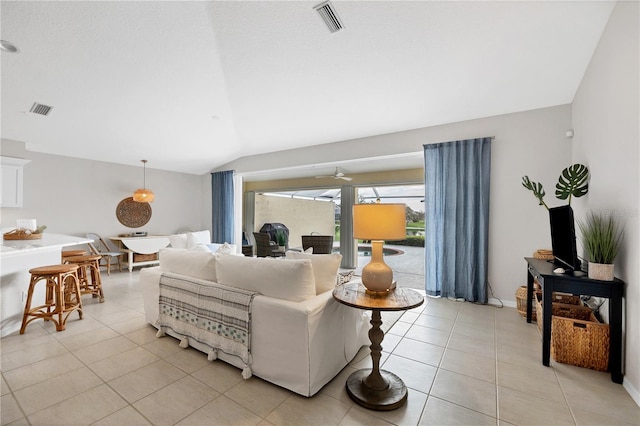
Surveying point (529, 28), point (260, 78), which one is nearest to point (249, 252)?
point (260, 78)

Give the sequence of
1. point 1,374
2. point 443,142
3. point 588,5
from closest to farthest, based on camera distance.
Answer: point 1,374 → point 588,5 → point 443,142

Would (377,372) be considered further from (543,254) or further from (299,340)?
(543,254)

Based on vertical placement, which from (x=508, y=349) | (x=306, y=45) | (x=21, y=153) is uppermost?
(x=306, y=45)

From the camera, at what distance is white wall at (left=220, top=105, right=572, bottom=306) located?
333cm

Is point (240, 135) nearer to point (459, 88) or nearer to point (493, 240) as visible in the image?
point (459, 88)

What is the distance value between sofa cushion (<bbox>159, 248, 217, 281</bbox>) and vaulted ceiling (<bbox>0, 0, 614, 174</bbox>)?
7.29ft

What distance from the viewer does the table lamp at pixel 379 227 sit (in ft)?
5.76

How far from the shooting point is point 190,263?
8.36ft

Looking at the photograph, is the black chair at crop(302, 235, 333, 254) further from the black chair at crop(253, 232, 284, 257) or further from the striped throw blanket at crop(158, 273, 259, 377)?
the striped throw blanket at crop(158, 273, 259, 377)

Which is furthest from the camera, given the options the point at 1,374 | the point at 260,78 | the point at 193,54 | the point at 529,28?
the point at 260,78

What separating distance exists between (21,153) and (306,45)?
5.07m

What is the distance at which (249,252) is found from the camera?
6.14 m

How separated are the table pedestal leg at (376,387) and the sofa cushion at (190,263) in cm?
141

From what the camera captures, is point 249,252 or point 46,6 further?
point 249,252
